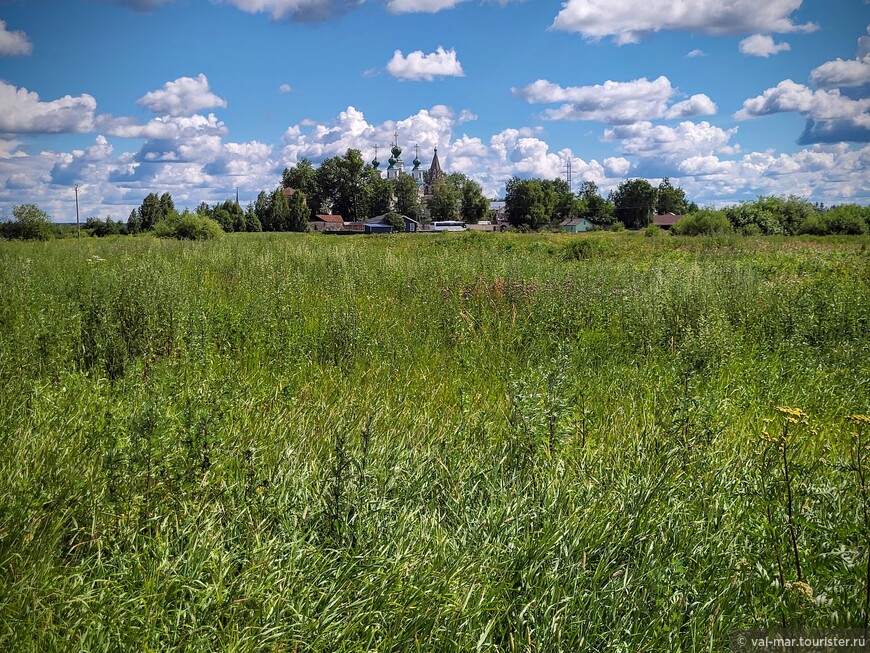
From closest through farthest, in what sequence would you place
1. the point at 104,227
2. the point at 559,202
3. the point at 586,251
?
the point at 586,251 → the point at 104,227 → the point at 559,202

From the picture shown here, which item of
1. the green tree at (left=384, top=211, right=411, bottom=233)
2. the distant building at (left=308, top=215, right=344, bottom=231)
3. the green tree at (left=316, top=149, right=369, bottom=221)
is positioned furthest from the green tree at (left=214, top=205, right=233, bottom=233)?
the green tree at (left=316, top=149, right=369, bottom=221)

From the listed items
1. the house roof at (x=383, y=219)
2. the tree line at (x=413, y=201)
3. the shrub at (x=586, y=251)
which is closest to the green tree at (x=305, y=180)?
the tree line at (x=413, y=201)

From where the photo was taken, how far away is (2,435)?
384 cm

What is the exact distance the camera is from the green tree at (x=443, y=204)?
10125cm

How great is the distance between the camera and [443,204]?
101625 mm

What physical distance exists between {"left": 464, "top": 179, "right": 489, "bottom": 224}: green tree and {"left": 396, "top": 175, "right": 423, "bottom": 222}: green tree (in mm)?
7632

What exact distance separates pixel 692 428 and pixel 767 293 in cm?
633

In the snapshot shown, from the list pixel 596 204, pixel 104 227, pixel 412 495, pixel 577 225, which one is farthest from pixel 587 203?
pixel 412 495

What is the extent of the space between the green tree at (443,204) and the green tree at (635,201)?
30244mm

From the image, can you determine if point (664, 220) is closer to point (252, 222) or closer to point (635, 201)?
point (635, 201)

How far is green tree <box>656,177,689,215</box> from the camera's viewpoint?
118250mm

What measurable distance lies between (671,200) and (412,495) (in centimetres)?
12586

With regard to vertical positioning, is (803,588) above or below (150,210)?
below

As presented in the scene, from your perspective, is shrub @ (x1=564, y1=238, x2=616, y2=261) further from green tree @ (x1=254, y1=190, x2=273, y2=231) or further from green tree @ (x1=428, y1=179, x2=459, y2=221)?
green tree @ (x1=428, y1=179, x2=459, y2=221)
